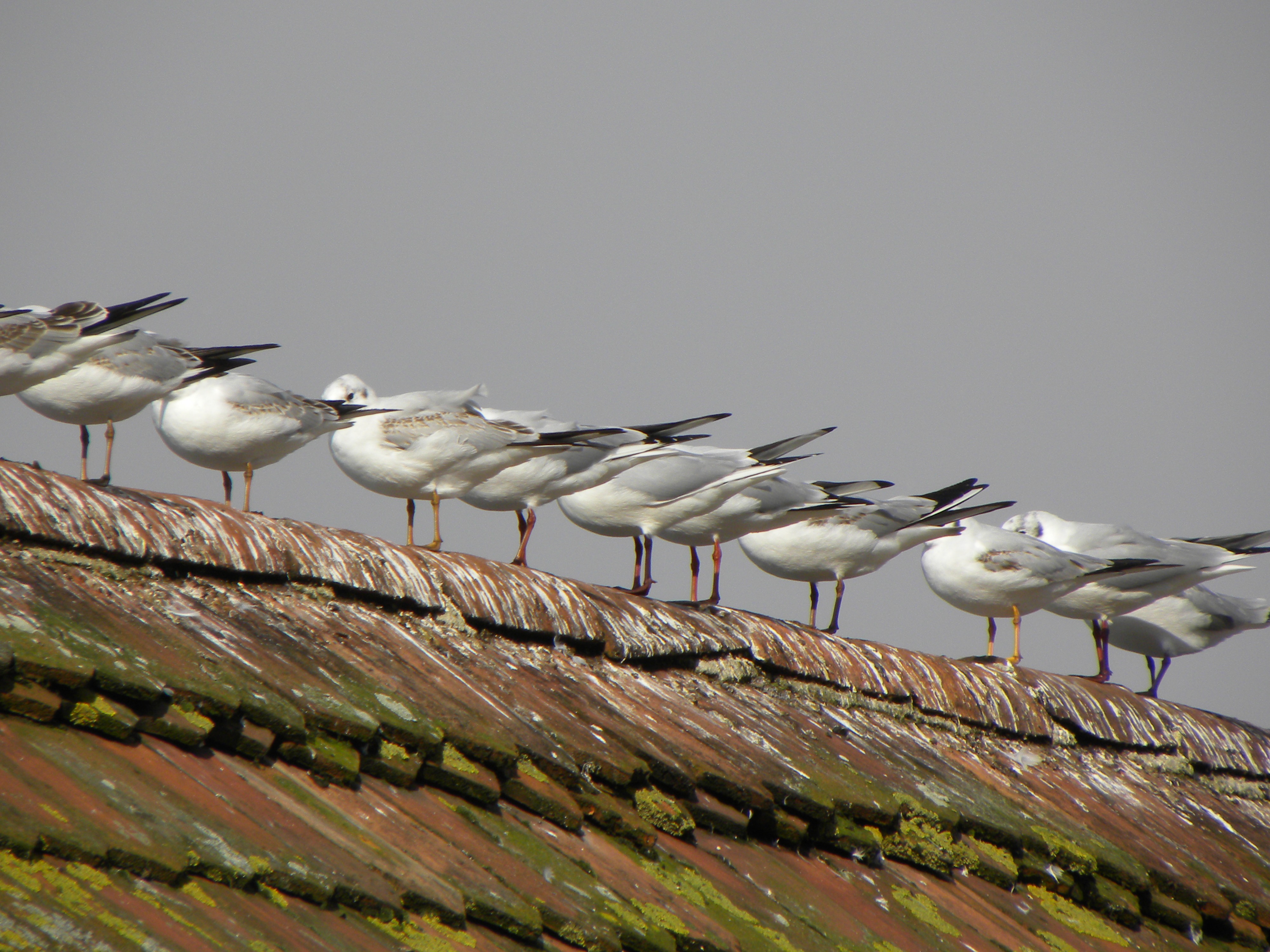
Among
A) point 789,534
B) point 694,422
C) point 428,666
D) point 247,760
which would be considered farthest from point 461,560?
point 789,534

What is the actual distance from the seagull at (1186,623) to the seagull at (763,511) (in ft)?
12.2

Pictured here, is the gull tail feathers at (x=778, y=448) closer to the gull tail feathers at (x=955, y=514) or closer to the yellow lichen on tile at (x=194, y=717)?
the gull tail feathers at (x=955, y=514)

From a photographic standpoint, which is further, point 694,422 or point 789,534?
point 789,534

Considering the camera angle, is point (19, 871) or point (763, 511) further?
point (763, 511)

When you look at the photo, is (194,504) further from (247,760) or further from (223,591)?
(247,760)

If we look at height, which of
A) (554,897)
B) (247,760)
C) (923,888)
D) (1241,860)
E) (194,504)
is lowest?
(1241,860)

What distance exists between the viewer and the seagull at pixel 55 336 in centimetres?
673

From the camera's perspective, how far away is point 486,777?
3344 millimetres

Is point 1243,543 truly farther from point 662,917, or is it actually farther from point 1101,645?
point 662,917

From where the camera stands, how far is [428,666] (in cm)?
388

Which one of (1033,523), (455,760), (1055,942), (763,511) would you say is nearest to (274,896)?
(455,760)

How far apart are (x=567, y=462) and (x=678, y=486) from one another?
2.71 feet

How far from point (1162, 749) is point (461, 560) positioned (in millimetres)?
4539

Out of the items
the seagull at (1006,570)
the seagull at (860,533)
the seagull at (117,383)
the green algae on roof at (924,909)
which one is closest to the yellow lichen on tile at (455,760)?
the green algae on roof at (924,909)
